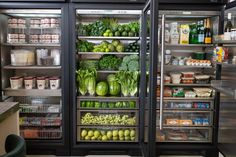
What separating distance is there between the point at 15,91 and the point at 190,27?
2688 mm

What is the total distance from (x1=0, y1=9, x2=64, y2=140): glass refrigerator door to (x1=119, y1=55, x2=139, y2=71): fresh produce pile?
2.99 ft

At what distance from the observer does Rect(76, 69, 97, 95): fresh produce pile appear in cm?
364

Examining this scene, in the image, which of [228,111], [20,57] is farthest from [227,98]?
[20,57]

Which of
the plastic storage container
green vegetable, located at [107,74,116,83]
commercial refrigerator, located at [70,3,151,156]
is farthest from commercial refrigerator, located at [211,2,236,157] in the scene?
the plastic storage container

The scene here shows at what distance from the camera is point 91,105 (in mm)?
3670

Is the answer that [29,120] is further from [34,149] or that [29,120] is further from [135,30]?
[135,30]

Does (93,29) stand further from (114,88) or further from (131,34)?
(114,88)

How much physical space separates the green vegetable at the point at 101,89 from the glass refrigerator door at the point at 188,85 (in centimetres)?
77

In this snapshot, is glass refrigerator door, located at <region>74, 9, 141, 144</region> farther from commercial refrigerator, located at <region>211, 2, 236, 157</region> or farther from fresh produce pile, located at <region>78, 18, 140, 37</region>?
commercial refrigerator, located at <region>211, 2, 236, 157</region>

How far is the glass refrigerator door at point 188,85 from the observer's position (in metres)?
3.58

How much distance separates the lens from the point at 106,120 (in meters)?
3.73

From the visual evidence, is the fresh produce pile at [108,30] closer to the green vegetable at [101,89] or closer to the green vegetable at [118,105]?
the green vegetable at [101,89]

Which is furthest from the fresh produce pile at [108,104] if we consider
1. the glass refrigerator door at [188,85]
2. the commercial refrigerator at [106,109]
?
the glass refrigerator door at [188,85]

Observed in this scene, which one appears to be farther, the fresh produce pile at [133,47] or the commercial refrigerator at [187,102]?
the fresh produce pile at [133,47]
